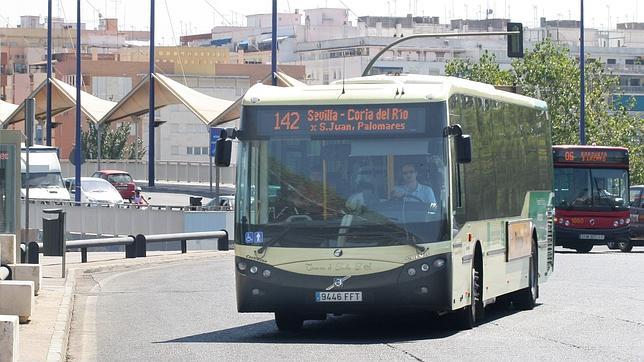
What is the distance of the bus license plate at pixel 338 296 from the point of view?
1628 centimetres

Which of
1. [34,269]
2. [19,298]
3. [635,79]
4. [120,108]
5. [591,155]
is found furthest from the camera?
[635,79]

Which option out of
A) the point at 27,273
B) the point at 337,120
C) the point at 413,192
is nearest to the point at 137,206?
the point at 27,273

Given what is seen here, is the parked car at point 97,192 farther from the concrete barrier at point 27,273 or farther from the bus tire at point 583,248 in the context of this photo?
the concrete barrier at point 27,273

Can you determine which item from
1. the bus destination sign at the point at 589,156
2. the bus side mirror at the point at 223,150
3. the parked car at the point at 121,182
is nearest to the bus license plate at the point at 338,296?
the bus side mirror at the point at 223,150

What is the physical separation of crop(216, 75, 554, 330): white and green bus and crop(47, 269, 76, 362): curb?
1.88 m

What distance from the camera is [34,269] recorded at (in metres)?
22.2

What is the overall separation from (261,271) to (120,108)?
61.4 metres

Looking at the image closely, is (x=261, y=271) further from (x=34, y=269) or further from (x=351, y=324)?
(x=34, y=269)

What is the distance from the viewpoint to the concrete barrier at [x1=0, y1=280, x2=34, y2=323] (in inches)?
687

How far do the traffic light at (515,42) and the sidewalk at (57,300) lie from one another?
10733mm

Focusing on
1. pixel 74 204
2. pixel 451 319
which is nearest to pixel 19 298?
pixel 451 319

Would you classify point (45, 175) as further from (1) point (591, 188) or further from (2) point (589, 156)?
(2) point (589, 156)

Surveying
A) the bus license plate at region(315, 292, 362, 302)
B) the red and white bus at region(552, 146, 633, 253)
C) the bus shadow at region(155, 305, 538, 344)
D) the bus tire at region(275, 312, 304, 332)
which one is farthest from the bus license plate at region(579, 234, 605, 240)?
the bus license plate at region(315, 292, 362, 302)

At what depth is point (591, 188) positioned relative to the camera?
4181cm
